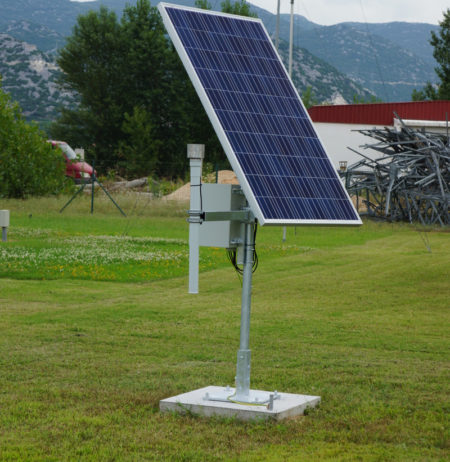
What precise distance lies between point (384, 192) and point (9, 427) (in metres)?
31.5

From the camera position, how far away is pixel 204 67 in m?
7.82

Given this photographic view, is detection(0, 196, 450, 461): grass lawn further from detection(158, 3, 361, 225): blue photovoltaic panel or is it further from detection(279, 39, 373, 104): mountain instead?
detection(279, 39, 373, 104): mountain

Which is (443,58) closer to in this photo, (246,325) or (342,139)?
(342,139)

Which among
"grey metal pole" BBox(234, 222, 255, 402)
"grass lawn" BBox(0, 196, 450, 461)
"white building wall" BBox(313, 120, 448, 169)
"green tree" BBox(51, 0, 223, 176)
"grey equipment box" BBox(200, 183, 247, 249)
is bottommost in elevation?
"grass lawn" BBox(0, 196, 450, 461)

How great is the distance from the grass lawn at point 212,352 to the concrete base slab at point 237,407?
0.34ft

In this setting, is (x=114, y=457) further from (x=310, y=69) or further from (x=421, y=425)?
(x=310, y=69)

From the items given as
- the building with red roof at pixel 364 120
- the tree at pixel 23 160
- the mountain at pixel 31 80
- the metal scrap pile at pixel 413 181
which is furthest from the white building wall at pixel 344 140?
the mountain at pixel 31 80

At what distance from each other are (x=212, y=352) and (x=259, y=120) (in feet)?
11.3

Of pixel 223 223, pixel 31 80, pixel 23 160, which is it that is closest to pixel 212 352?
pixel 223 223

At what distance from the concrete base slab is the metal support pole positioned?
98 centimetres

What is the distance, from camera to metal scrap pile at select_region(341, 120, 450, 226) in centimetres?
3538

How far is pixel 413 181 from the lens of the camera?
119 feet

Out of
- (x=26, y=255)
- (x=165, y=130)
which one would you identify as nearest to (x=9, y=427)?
(x=26, y=255)

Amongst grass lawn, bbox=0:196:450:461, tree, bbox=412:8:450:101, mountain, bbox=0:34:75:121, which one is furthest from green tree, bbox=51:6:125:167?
mountain, bbox=0:34:75:121
